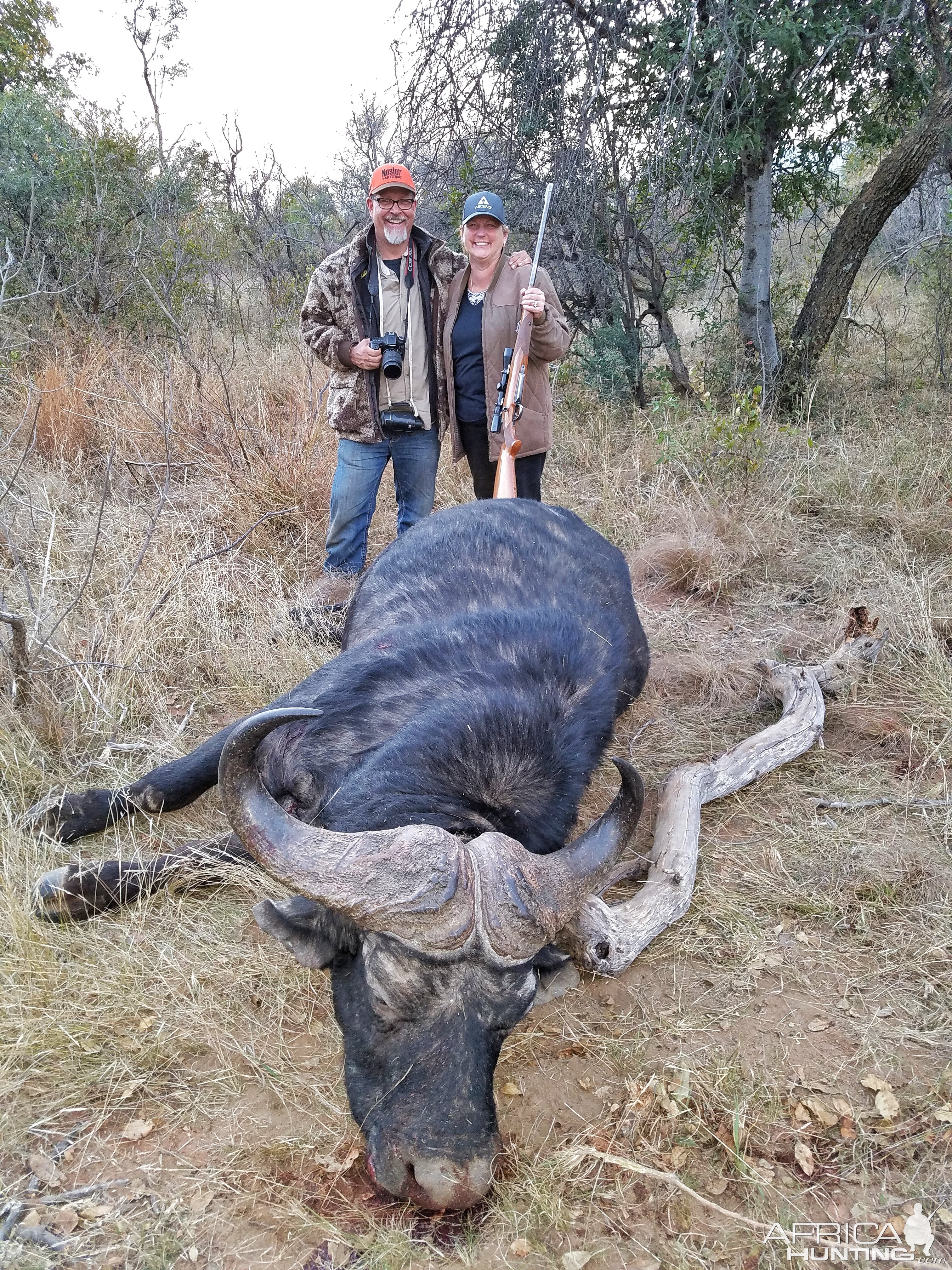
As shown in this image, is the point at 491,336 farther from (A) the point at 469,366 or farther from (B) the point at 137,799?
(B) the point at 137,799

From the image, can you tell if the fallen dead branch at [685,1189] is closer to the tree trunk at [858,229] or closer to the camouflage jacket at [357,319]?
the camouflage jacket at [357,319]

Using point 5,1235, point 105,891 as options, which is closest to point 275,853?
point 5,1235

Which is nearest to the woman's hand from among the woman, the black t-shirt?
the woman

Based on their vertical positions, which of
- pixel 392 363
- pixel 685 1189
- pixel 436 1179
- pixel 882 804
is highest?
pixel 392 363

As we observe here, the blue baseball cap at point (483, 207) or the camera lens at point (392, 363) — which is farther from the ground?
the blue baseball cap at point (483, 207)

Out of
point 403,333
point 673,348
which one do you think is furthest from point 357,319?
point 673,348

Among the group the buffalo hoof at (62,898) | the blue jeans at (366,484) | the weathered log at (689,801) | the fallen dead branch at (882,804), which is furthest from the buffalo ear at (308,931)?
the blue jeans at (366,484)

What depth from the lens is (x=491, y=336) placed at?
459 centimetres

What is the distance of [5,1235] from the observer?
189 cm

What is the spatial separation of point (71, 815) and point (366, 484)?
252cm

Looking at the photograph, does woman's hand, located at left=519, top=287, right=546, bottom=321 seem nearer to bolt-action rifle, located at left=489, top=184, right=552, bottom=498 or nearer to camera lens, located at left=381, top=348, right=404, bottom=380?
bolt-action rifle, located at left=489, top=184, right=552, bottom=498

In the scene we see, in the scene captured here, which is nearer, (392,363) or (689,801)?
(689,801)

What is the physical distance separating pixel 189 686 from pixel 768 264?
627 centimetres

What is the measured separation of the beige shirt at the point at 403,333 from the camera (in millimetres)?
4676
